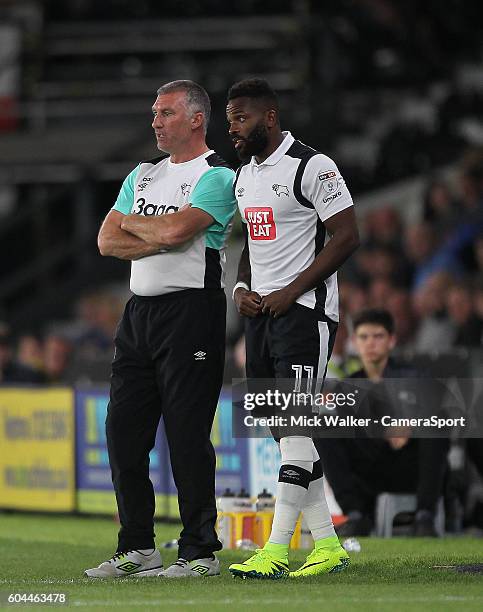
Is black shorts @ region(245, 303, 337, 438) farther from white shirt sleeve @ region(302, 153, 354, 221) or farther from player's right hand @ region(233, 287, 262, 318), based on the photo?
white shirt sleeve @ region(302, 153, 354, 221)

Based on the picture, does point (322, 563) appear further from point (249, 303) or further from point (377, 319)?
point (377, 319)

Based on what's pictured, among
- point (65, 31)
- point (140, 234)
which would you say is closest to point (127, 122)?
point (65, 31)

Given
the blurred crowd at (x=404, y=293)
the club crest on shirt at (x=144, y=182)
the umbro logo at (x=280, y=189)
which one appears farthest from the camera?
the blurred crowd at (x=404, y=293)

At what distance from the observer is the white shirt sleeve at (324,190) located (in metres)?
7.50

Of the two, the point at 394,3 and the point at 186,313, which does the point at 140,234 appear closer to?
the point at 186,313

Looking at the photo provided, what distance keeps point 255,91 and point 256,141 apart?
0.84 ft

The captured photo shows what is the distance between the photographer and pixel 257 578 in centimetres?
731

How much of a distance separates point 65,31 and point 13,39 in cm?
88

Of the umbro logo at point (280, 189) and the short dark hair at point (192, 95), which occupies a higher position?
the short dark hair at point (192, 95)

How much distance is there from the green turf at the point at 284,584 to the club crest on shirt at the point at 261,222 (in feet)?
5.72

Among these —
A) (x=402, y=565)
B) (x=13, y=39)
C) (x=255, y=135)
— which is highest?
(x=13, y=39)

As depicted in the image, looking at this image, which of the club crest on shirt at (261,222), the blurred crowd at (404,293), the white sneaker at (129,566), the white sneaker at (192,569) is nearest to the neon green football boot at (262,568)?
the white sneaker at (192,569)

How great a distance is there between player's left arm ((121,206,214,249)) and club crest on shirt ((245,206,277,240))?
211mm
